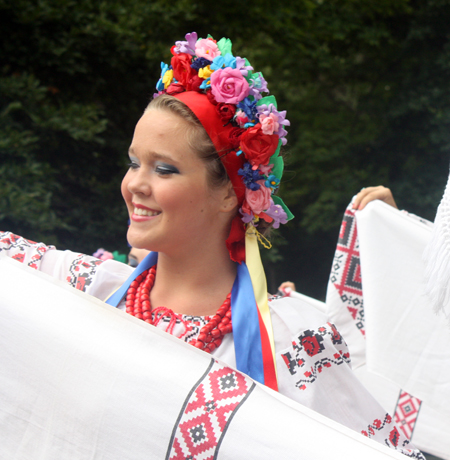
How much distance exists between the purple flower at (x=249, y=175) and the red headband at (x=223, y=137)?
0.06ft

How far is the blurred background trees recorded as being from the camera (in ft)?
15.2

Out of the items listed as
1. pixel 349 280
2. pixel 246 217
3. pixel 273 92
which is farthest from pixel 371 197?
pixel 273 92

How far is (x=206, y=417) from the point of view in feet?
3.56

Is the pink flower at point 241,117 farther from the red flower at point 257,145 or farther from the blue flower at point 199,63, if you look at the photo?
the blue flower at point 199,63

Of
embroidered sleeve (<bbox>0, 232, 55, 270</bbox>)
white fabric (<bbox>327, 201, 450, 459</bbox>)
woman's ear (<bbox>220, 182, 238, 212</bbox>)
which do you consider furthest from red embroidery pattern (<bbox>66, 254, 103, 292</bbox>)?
white fabric (<bbox>327, 201, 450, 459</bbox>)

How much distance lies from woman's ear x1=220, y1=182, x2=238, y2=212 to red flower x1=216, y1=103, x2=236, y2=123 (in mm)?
196

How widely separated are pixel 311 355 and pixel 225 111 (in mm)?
751

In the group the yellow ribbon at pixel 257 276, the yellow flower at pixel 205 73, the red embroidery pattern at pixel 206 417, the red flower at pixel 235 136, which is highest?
the yellow flower at pixel 205 73

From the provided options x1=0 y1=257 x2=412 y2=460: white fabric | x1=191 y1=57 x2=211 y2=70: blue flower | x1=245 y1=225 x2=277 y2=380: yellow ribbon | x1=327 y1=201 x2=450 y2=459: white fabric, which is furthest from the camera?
x1=327 y1=201 x2=450 y2=459: white fabric

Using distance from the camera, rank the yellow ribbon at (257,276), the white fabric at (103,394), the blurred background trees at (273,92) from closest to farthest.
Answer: the white fabric at (103,394) → the yellow ribbon at (257,276) → the blurred background trees at (273,92)

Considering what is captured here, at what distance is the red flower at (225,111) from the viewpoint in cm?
155

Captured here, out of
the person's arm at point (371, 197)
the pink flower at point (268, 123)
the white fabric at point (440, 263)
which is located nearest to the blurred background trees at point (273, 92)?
the person's arm at point (371, 197)

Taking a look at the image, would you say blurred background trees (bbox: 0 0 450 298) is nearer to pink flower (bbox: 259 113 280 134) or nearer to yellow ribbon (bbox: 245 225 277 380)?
yellow ribbon (bbox: 245 225 277 380)

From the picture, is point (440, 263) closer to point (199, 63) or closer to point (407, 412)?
point (199, 63)
